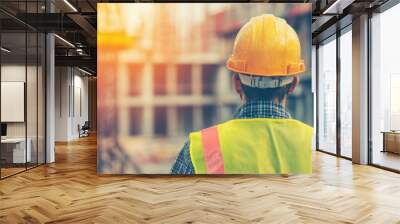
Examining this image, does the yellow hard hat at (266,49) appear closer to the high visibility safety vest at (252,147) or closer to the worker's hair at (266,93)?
the worker's hair at (266,93)

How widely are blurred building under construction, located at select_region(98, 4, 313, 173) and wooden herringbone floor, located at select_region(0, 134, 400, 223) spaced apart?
0.72 meters

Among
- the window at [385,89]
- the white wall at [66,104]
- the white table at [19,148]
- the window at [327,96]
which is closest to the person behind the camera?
the white table at [19,148]

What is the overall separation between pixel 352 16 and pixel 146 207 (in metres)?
6.11

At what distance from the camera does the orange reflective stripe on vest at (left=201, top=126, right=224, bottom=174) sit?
6.50 metres

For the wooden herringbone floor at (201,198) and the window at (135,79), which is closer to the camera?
the wooden herringbone floor at (201,198)

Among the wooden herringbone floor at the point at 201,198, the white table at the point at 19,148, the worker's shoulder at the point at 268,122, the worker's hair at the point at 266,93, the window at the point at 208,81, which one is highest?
the window at the point at 208,81

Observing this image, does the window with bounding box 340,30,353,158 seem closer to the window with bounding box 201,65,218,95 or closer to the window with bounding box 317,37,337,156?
the window with bounding box 317,37,337,156

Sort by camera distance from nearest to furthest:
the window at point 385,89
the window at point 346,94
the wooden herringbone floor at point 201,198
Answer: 1. the wooden herringbone floor at point 201,198
2. the window at point 385,89
3. the window at point 346,94

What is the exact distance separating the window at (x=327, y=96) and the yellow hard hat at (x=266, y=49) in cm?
410

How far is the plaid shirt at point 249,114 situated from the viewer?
646 centimetres

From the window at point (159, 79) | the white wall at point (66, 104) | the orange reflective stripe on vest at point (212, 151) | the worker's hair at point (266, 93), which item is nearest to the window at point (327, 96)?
the worker's hair at point (266, 93)

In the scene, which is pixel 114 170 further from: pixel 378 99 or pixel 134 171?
pixel 378 99

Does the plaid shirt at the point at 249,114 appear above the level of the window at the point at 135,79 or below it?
below

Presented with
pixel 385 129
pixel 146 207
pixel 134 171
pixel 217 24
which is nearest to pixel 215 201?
pixel 146 207
